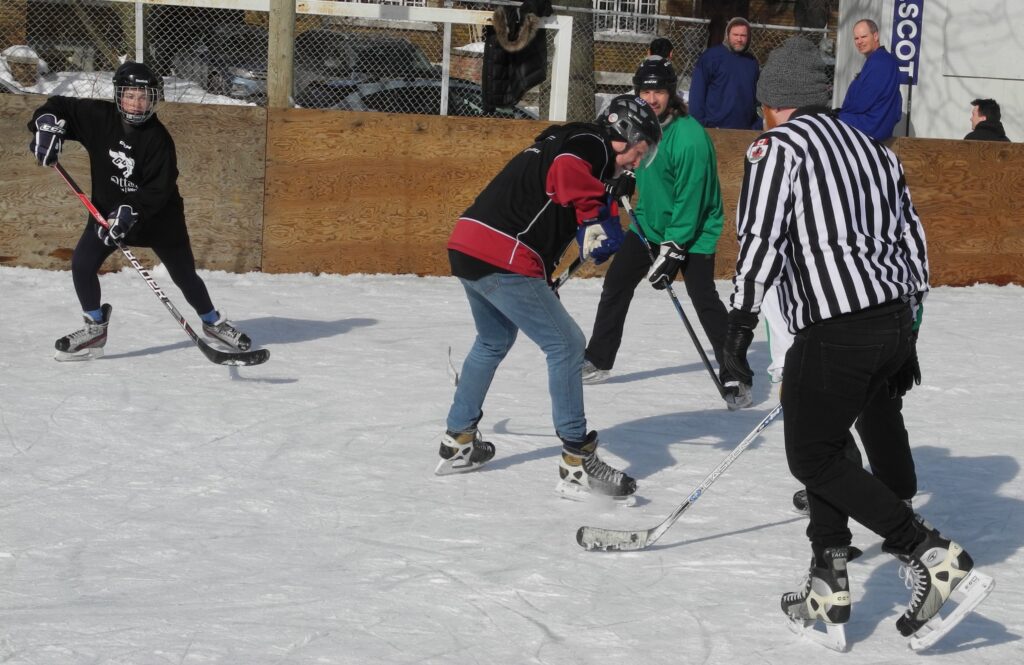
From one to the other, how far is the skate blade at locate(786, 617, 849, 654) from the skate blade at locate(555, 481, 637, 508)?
1129 millimetres

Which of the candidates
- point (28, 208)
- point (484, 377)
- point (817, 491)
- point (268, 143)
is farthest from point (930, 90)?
point (817, 491)

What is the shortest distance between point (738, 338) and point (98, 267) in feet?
12.3

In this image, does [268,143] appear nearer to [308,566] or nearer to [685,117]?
[685,117]

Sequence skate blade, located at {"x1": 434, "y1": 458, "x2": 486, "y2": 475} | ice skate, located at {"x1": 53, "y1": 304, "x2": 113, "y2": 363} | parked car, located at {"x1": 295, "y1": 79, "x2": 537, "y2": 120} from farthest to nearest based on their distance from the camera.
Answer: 1. parked car, located at {"x1": 295, "y1": 79, "x2": 537, "y2": 120}
2. ice skate, located at {"x1": 53, "y1": 304, "x2": 113, "y2": 363}
3. skate blade, located at {"x1": 434, "y1": 458, "x2": 486, "y2": 475}

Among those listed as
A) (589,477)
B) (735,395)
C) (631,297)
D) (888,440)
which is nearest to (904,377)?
(888,440)

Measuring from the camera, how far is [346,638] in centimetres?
347

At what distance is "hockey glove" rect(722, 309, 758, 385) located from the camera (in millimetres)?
3623

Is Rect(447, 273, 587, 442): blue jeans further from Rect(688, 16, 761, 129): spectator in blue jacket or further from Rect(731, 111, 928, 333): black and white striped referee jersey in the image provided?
Rect(688, 16, 761, 129): spectator in blue jacket

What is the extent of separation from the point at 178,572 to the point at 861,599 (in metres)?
1.97

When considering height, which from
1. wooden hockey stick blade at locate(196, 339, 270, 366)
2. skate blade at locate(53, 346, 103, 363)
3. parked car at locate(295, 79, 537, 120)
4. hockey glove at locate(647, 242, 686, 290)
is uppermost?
parked car at locate(295, 79, 537, 120)

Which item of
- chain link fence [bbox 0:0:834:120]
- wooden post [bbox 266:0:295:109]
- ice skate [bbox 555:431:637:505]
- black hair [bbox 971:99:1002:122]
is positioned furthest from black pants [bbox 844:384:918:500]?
black hair [bbox 971:99:1002:122]

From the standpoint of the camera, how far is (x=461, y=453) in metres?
4.94

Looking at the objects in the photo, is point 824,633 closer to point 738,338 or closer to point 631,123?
point 738,338

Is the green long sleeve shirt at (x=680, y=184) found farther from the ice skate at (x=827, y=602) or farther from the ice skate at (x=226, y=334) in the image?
the ice skate at (x=827, y=602)
